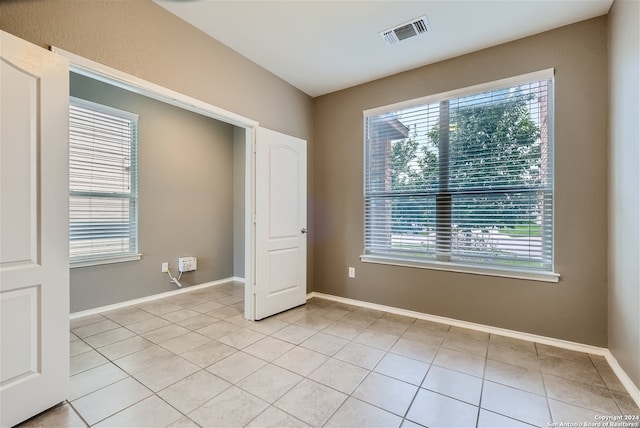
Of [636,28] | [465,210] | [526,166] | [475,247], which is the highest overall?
[636,28]

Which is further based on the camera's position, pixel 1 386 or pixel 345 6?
pixel 345 6

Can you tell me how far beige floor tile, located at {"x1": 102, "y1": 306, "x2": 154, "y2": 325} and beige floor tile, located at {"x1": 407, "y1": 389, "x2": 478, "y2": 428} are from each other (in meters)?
2.77

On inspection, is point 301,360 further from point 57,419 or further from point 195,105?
point 195,105

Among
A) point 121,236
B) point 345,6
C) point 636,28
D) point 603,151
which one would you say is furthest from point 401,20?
point 121,236

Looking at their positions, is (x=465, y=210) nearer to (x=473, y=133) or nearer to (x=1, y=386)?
(x=473, y=133)

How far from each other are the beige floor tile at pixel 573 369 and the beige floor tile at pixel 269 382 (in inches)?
71.8

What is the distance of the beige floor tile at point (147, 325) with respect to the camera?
2.68 m

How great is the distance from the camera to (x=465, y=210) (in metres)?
2.79

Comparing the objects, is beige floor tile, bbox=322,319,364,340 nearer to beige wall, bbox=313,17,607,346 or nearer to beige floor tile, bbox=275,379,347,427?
beige wall, bbox=313,17,607,346

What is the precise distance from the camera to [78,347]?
232 centimetres

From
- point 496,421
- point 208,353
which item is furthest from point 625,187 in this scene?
point 208,353

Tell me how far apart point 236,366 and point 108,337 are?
136cm

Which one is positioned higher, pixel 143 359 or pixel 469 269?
pixel 469 269

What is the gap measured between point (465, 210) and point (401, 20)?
1805 millimetres
